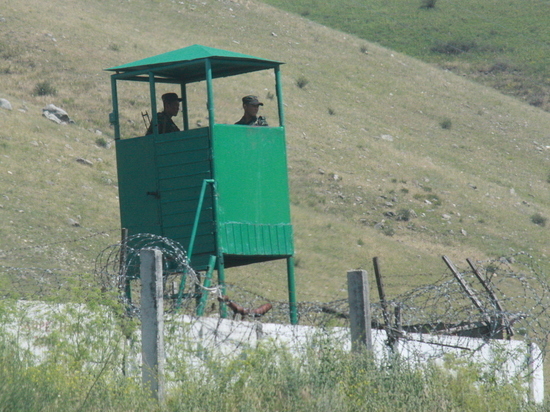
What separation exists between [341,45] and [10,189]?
37.2m

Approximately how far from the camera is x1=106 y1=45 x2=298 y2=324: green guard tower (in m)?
12.6

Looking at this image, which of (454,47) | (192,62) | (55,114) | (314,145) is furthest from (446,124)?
(192,62)

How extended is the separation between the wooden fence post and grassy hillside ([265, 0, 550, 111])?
59576mm

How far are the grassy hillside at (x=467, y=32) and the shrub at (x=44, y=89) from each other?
1543 inches

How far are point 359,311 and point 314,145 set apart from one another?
30.0 meters

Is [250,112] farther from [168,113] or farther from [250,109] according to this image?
[168,113]

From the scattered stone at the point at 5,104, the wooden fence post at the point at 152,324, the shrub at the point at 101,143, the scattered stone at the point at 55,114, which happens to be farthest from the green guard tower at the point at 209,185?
the scattered stone at the point at 55,114

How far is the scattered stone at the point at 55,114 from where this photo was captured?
1268 inches

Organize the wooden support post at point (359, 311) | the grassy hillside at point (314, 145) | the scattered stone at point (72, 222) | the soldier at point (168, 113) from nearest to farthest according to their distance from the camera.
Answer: the wooden support post at point (359, 311)
the soldier at point (168, 113)
the scattered stone at point (72, 222)
the grassy hillside at point (314, 145)

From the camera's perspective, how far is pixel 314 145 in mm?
38750

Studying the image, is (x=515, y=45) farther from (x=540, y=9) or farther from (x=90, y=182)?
(x=90, y=182)

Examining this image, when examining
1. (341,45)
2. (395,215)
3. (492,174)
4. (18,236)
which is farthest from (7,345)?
(341,45)

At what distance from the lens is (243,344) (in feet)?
28.4

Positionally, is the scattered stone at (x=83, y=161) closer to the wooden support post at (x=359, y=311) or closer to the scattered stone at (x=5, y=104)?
the scattered stone at (x=5, y=104)
